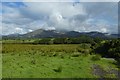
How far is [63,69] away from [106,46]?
33030 mm

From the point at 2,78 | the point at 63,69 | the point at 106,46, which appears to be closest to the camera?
the point at 2,78

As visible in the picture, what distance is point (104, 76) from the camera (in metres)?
24.0

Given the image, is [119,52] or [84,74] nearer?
[84,74]

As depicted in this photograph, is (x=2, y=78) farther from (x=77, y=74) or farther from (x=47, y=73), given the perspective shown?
(x=77, y=74)

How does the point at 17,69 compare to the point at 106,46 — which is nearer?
the point at 17,69

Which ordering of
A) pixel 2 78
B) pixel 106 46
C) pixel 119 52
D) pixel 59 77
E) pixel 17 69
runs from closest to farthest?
1. pixel 2 78
2. pixel 59 77
3. pixel 17 69
4. pixel 119 52
5. pixel 106 46

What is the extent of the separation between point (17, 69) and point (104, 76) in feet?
30.2

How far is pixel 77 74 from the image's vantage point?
22.8m

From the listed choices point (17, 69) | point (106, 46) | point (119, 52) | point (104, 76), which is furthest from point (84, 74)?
point (106, 46)

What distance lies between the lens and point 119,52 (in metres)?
43.0

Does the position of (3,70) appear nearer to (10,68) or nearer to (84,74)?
(10,68)

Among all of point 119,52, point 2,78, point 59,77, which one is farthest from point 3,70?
point 119,52

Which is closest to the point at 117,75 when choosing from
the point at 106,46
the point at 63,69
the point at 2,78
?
the point at 63,69

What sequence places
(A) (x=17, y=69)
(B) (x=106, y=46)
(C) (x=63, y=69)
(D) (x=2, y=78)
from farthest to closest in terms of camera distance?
1. (B) (x=106, y=46)
2. (C) (x=63, y=69)
3. (A) (x=17, y=69)
4. (D) (x=2, y=78)
